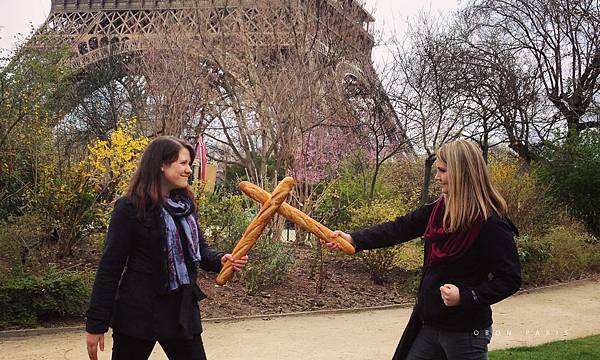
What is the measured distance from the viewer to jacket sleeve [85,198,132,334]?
2.83 metres

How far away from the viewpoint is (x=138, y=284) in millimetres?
2916

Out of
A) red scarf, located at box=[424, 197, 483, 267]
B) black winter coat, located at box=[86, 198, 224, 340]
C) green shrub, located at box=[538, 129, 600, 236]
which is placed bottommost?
black winter coat, located at box=[86, 198, 224, 340]

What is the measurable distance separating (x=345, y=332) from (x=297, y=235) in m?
5.85

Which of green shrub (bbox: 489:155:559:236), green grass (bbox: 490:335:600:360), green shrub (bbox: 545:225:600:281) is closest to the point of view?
green grass (bbox: 490:335:600:360)

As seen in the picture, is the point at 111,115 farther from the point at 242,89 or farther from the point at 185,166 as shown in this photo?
the point at 185,166

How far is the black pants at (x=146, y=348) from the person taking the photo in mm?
2957

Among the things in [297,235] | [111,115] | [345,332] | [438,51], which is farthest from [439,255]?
[111,115]

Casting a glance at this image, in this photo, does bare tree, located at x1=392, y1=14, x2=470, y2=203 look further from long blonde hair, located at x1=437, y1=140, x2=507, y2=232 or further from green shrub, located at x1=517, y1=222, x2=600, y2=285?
long blonde hair, located at x1=437, y1=140, x2=507, y2=232

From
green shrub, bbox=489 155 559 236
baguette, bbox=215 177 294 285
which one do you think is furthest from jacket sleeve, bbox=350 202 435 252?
green shrub, bbox=489 155 559 236

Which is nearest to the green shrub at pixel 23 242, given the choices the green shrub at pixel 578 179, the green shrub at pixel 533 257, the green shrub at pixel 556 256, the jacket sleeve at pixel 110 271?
the jacket sleeve at pixel 110 271

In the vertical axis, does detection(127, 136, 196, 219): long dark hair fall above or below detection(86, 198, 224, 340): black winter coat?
above

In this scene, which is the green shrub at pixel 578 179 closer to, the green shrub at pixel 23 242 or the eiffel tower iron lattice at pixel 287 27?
the eiffel tower iron lattice at pixel 287 27

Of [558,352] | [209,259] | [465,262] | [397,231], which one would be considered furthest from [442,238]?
[558,352]

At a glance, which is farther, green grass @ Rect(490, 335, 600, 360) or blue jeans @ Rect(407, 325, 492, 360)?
green grass @ Rect(490, 335, 600, 360)
